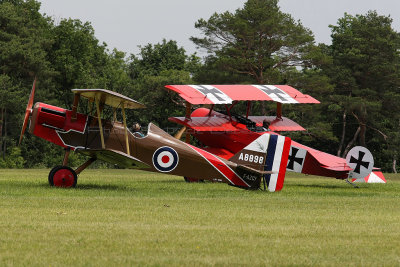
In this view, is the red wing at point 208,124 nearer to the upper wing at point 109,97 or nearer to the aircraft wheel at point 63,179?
the upper wing at point 109,97

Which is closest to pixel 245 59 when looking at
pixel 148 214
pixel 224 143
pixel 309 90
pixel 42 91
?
pixel 309 90

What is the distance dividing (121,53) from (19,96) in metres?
35.5

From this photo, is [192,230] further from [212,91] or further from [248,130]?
[248,130]

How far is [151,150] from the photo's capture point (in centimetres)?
1819

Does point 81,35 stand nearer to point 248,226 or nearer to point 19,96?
point 19,96

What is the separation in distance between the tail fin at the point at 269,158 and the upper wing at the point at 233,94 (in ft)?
10.1

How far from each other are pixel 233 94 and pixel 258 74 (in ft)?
111

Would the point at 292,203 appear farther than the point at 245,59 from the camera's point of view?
No

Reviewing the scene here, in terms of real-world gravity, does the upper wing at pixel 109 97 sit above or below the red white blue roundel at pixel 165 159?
above

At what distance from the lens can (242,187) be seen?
18.4 m

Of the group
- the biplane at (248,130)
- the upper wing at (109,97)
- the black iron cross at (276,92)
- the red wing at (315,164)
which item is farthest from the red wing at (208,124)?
the upper wing at (109,97)

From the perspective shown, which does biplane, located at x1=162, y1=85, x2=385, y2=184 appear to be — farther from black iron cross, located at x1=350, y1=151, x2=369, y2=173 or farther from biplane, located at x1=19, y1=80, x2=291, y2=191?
biplane, located at x1=19, y1=80, x2=291, y2=191

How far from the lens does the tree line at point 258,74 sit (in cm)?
5466

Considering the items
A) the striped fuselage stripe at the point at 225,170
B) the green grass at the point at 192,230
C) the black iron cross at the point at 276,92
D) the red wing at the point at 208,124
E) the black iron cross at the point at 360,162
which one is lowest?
the green grass at the point at 192,230
